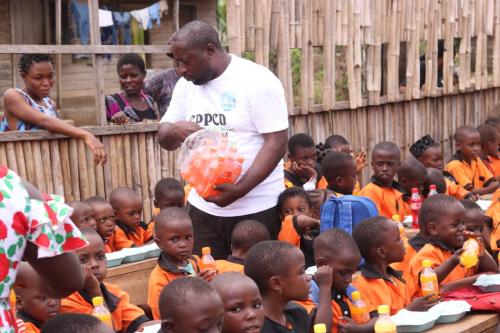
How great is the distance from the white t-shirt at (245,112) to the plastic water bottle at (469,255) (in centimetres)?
115

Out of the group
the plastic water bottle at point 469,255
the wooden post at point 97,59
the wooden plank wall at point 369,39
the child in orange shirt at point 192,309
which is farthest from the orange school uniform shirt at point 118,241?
the child in orange shirt at point 192,309

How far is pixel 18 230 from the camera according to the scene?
2695mm

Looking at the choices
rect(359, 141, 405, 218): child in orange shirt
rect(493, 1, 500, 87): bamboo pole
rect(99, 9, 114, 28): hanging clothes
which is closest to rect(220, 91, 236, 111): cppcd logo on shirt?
rect(359, 141, 405, 218): child in orange shirt

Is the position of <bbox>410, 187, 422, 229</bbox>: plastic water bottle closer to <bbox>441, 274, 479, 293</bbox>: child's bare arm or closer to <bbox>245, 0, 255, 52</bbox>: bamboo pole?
<bbox>441, 274, 479, 293</bbox>: child's bare arm

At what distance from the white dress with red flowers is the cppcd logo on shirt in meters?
2.39

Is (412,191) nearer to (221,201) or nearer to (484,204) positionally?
(484,204)

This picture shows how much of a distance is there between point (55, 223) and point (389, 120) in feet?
25.5

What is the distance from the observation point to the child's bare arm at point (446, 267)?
5277mm

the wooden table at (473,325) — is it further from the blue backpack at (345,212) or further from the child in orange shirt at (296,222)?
the child in orange shirt at (296,222)

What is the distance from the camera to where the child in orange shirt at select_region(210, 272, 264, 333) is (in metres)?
3.77

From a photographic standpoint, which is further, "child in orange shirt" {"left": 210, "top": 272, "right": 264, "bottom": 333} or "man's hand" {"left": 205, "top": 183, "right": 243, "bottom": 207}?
"man's hand" {"left": 205, "top": 183, "right": 243, "bottom": 207}

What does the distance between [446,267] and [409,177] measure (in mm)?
2571

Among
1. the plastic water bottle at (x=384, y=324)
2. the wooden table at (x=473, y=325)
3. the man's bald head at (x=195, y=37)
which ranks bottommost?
the wooden table at (x=473, y=325)

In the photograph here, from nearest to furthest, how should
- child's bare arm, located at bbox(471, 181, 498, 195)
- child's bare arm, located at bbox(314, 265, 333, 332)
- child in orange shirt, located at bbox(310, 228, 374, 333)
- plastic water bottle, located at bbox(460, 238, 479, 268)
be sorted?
1. child's bare arm, located at bbox(314, 265, 333, 332)
2. child in orange shirt, located at bbox(310, 228, 374, 333)
3. plastic water bottle, located at bbox(460, 238, 479, 268)
4. child's bare arm, located at bbox(471, 181, 498, 195)
